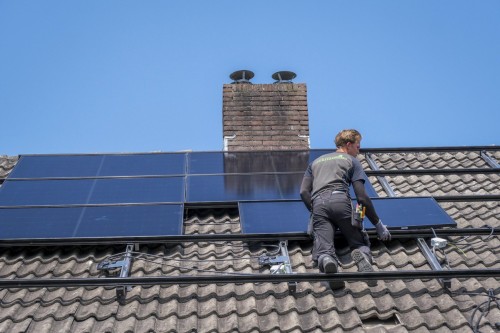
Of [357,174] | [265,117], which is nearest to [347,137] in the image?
[357,174]

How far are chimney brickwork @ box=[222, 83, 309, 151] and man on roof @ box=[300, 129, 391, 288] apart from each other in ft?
12.7

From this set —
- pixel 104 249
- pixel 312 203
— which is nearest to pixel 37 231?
pixel 104 249

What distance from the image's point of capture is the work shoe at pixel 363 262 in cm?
554

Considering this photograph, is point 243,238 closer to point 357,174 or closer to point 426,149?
point 357,174

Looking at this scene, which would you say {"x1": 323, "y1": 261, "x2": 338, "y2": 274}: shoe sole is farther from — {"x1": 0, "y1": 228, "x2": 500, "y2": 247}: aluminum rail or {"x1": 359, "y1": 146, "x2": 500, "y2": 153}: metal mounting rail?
{"x1": 359, "y1": 146, "x2": 500, "y2": 153}: metal mounting rail

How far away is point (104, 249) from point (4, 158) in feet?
12.1

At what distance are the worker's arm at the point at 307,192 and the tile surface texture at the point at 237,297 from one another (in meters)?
0.52

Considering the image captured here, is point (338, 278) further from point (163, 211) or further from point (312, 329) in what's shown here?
point (163, 211)

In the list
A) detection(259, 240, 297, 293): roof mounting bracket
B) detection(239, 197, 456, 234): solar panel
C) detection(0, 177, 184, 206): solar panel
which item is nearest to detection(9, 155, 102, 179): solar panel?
detection(0, 177, 184, 206): solar panel

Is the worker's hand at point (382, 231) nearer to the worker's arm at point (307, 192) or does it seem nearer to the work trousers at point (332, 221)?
the work trousers at point (332, 221)

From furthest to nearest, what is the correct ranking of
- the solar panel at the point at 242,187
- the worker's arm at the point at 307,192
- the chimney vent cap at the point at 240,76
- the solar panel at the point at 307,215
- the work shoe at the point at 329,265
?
the chimney vent cap at the point at 240,76 → the solar panel at the point at 242,187 → the solar panel at the point at 307,215 → the worker's arm at the point at 307,192 → the work shoe at the point at 329,265

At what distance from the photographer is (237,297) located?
550 centimetres

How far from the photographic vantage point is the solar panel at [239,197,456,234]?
6566mm

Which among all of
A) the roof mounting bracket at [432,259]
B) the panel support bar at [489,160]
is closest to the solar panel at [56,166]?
the roof mounting bracket at [432,259]
